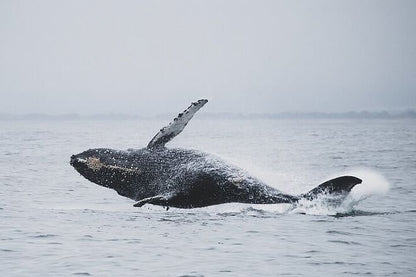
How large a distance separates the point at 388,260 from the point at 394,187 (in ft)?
38.1

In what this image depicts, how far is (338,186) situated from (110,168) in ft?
18.3

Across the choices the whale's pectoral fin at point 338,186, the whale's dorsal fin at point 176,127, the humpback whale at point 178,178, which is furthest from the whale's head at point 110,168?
the whale's pectoral fin at point 338,186

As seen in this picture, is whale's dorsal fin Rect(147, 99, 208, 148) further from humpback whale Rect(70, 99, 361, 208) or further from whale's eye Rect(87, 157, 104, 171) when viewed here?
whale's eye Rect(87, 157, 104, 171)

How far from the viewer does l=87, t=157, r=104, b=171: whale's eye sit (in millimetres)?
16403

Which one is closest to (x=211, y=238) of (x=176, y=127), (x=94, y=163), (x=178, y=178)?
(x=178, y=178)

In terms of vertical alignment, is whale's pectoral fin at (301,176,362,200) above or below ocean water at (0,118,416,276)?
above

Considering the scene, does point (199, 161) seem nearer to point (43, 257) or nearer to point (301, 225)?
point (301, 225)

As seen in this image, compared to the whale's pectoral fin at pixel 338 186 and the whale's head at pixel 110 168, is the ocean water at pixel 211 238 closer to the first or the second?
the whale's pectoral fin at pixel 338 186

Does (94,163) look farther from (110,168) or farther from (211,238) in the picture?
(211,238)

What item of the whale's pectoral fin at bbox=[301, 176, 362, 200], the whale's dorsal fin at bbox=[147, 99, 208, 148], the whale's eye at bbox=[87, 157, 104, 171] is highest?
the whale's dorsal fin at bbox=[147, 99, 208, 148]

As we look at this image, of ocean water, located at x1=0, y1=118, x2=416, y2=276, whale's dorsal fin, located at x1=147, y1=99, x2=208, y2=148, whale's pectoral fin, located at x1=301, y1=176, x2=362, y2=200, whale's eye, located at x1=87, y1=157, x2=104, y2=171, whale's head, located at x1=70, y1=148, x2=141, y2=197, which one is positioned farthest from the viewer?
whale's eye, located at x1=87, y1=157, x2=104, y2=171

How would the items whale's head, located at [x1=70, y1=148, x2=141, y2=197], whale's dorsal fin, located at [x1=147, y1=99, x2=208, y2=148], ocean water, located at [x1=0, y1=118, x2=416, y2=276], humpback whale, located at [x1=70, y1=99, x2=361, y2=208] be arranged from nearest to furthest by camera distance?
1. ocean water, located at [x1=0, y1=118, x2=416, y2=276]
2. humpback whale, located at [x1=70, y1=99, x2=361, y2=208]
3. whale's head, located at [x1=70, y1=148, x2=141, y2=197]
4. whale's dorsal fin, located at [x1=147, y1=99, x2=208, y2=148]

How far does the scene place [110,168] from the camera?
16266 millimetres

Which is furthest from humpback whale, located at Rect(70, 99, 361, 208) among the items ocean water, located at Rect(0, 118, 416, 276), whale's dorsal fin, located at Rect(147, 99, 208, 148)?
ocean water, located at Rect(0, 118, 416, 276)
